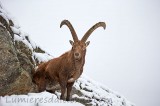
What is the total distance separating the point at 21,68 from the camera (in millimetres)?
11430

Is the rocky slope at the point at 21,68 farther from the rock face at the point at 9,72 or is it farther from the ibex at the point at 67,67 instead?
the ibex at the point at 67,67

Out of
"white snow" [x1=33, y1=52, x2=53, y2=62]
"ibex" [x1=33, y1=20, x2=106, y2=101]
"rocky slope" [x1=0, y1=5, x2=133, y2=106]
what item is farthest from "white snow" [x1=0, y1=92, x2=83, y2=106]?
"white snow" [x1=33, y1=52, x2=53, y2=62]

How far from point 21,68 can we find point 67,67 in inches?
92.9

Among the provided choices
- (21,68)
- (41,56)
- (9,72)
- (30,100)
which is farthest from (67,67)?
(41,56)

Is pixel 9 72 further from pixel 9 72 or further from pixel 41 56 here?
pixel 41 56

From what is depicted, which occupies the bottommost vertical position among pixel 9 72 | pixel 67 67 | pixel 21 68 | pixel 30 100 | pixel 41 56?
pixel 30 100

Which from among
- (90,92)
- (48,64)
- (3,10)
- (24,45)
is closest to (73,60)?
(48,64)

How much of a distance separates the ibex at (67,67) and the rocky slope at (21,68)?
0.68 meters

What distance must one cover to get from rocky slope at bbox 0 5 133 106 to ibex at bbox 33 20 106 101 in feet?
2.24

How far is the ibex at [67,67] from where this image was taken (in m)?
12.6

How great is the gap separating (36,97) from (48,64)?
4.67m

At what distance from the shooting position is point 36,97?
9.70 m

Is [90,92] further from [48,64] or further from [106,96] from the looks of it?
[48,64]

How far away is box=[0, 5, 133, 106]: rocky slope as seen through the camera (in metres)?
10.2
